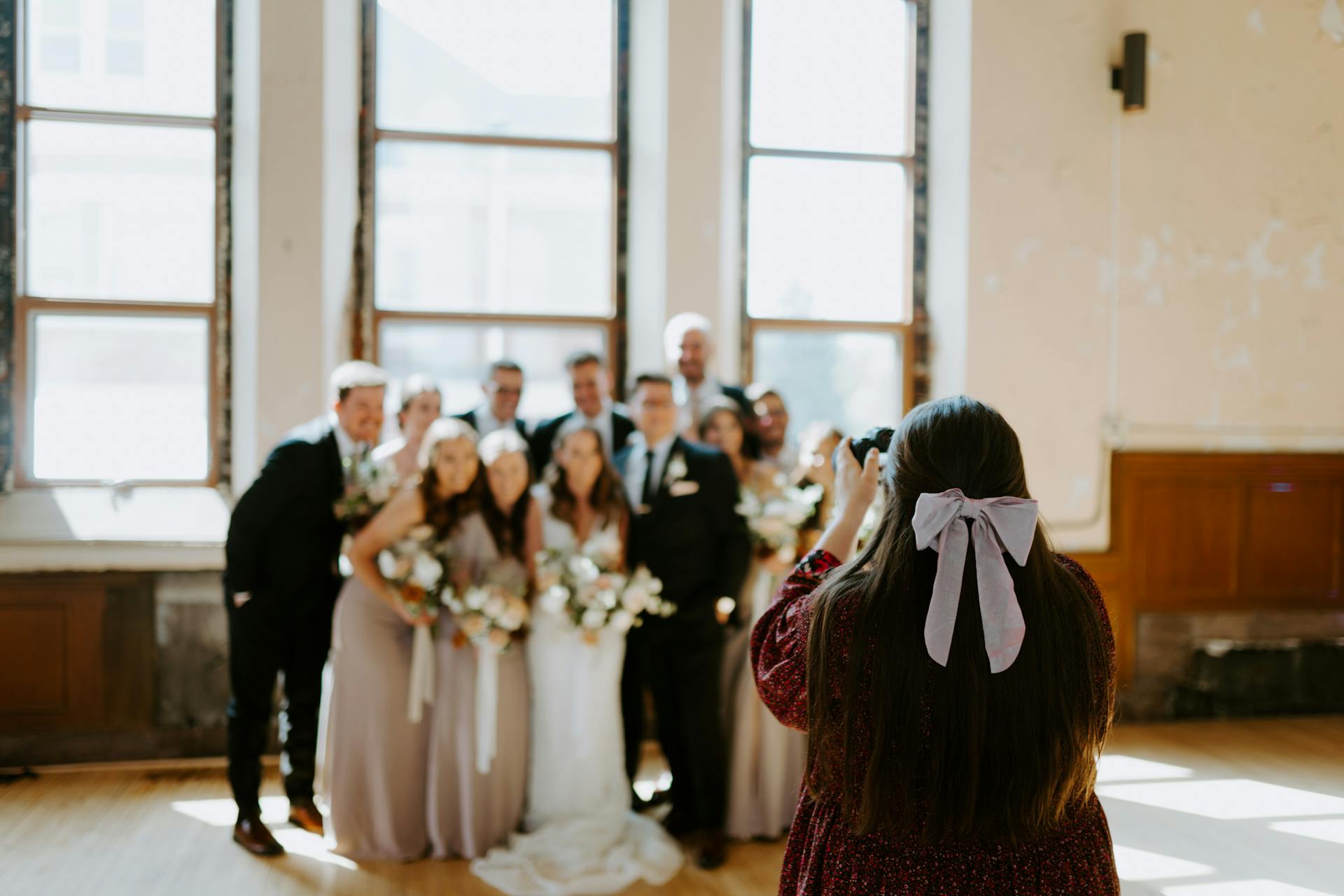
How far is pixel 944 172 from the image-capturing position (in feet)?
20.1

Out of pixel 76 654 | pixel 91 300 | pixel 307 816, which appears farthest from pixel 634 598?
pixel 91 300

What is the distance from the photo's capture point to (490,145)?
5859mm

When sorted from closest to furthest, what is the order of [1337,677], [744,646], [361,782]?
[361,782]
[744,646]
[1337,677]

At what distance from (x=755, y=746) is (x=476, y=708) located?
1149mm

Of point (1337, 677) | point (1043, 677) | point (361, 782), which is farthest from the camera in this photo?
point (1337, 677)

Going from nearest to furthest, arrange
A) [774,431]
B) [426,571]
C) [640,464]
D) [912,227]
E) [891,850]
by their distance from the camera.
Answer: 1. [891,850]
2. [426,571]
3. [640,464]
4. [774,431]
5. [912,227]

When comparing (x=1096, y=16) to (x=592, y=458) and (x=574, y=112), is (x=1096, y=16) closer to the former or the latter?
(x=574, y=112)

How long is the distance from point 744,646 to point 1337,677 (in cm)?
431

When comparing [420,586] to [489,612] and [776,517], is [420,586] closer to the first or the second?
[489,612]

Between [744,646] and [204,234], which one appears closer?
[744,646]

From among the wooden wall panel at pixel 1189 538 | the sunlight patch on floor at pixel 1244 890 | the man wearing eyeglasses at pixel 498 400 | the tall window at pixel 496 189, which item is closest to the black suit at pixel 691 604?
the man wearing eyeglasses at pixel 498 400

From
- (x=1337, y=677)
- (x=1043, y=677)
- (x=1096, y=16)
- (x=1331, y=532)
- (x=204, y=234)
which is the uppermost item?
(x=1096, y=16)

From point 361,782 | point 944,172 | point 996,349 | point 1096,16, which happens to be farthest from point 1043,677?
point 1096,16

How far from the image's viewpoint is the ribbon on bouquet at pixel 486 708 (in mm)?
3930
